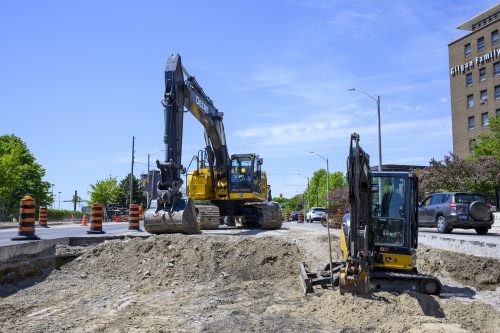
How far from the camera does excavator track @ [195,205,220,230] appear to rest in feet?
65.1

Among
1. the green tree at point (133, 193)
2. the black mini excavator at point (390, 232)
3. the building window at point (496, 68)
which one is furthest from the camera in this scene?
the green tree at point (133, 193)

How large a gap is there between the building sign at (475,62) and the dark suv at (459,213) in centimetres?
4840

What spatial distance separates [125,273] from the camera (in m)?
12.7

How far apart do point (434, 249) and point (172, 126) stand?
8089mm

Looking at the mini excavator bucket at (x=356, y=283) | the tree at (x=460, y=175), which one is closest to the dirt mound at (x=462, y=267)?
the mini excavator bucket at (x=356, y=283)

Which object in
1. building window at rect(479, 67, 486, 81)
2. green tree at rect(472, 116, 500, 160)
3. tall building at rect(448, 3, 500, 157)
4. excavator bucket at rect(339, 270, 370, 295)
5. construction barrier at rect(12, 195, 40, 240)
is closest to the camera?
excavator bucket at rect(339, 270, 370, 295)

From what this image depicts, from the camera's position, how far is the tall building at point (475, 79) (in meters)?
63.8

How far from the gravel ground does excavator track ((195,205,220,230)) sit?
539 cm

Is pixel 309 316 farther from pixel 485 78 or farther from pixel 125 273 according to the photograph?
pixel 485 78

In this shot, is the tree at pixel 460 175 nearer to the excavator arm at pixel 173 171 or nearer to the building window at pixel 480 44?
the excavator arm at pixel 173 171

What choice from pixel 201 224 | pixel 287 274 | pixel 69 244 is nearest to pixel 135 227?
pixel 201 224

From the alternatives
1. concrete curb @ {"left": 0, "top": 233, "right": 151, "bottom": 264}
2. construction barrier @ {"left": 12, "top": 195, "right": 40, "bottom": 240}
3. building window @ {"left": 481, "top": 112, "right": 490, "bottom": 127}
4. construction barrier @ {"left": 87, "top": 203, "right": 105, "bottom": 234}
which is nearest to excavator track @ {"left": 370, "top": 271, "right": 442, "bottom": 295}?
concrete curb @ {"left": 0, "top": 233, "right": 151, "bottom": 264}

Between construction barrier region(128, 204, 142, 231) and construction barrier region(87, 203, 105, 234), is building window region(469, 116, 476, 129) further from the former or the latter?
construction barrier region(87, 203, 105, 234)

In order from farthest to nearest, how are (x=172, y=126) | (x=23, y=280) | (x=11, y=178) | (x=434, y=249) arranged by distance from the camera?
(x=11, y=178) < (x=172, y=126) < (x=434, y=249) < (x=23, y=280)
